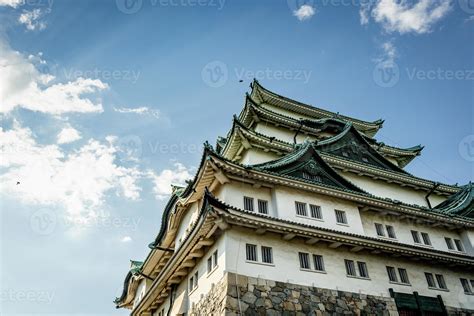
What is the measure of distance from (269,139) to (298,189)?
6.55 meters

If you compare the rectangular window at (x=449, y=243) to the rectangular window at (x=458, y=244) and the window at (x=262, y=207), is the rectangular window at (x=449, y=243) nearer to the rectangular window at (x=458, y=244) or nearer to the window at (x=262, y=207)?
the rectangular window at (x=458, y=244)

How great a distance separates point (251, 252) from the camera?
48.9 feet

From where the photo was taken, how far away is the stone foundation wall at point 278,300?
43.7 feet

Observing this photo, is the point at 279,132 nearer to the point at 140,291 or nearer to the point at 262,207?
the point at 262,207

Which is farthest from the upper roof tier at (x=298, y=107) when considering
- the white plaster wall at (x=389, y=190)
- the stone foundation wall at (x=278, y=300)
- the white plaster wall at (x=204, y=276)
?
the stone foundation wall at (x=278, y=300)

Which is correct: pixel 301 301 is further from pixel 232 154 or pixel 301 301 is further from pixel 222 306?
pixel 232 154

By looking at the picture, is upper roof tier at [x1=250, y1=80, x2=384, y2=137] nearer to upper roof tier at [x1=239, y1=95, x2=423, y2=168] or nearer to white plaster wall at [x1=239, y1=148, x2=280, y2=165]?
upper roof tier at [x1=239, y1=95, x2=423, y2=168]

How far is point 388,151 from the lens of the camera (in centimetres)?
3091

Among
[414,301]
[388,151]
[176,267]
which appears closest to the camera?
[414,301]

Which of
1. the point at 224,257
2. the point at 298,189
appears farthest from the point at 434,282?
the point at 224,257

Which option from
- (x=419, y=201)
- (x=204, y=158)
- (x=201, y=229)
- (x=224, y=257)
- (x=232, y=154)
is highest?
(x=232, y=154)

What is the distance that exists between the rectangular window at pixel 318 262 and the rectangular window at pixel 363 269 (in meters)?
2.02

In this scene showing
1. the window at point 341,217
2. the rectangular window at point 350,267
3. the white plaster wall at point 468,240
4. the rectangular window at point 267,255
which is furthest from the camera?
the white plaster wall at point 468,240

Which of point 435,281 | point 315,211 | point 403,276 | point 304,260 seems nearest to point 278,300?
point 304,260
